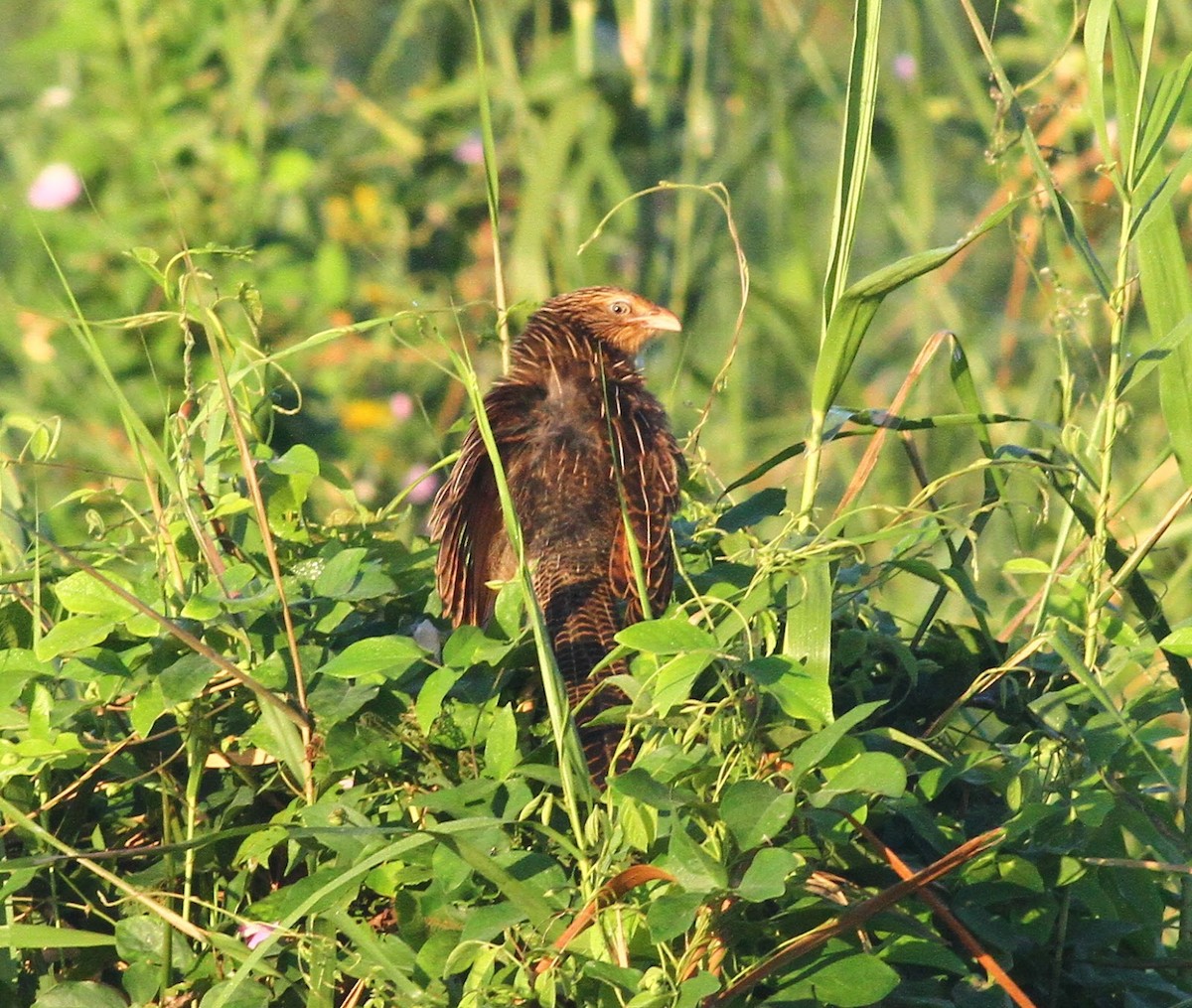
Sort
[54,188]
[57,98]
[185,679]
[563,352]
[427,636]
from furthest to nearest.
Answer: [57,98]
[54,188]
[563,352]
[427,636]
[185,679]

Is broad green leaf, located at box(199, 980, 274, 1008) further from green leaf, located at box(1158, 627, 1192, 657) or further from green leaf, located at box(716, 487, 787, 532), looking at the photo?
green leaf, located at box(1158, 627, 1192, 657)

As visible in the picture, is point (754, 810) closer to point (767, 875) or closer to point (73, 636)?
point (767, 875)

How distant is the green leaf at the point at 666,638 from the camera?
1.90 m

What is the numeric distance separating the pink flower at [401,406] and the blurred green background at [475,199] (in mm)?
36

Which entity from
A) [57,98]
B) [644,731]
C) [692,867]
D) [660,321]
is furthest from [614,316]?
[57,98]

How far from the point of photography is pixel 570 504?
10.1 feet

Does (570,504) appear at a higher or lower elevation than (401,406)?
higher

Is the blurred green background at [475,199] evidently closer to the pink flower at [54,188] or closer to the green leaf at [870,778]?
the pink flower at [54,188]

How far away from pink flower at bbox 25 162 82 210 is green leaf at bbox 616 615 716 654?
4.81m

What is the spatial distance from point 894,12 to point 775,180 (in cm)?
162

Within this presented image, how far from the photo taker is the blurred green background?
5.76 meters

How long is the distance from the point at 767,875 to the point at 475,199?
19.4 ft

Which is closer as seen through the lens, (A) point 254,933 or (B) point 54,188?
(A) point 254,933

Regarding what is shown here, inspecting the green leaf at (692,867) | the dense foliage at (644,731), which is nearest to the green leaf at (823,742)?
the dense foliage at (644,731)
